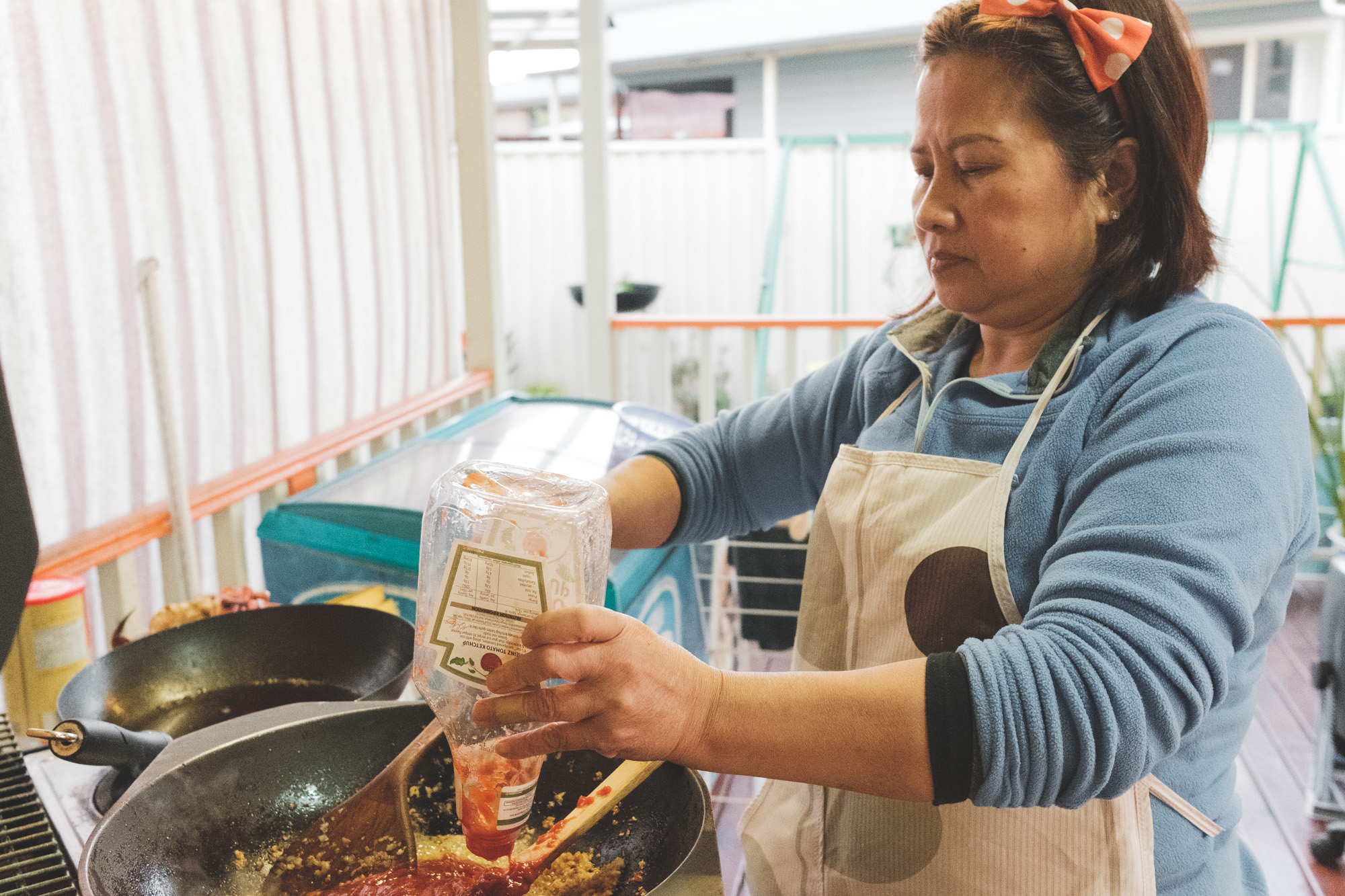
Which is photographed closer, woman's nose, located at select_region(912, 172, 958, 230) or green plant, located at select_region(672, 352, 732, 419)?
woman's nose, located at select_region(912, 172, 958, 230)

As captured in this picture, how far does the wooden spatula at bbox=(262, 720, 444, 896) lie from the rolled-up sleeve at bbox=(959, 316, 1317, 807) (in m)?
0.48

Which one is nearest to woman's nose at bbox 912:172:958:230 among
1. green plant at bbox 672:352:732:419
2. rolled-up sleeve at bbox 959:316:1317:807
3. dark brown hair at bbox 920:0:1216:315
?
dark brown hair at bbox 920:0:1216:315

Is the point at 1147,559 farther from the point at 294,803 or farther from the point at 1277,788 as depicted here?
the point at 1277,788

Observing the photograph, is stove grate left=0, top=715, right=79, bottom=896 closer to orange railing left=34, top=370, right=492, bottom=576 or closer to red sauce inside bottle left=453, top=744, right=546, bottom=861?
red sauce inside bottle left=453, top=744, right=546, bottom=861

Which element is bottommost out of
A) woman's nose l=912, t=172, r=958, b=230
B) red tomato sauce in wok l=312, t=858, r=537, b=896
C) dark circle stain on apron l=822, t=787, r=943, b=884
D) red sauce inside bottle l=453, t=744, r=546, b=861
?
dark circle stain on apron l=822, t=787, r=943, b=884

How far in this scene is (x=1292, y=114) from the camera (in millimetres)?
6980

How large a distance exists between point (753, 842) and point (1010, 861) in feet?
1.08

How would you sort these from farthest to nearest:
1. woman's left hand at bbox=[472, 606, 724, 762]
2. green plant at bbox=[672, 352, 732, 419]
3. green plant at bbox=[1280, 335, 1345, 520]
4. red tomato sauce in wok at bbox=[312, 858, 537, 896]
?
green plant at bbox=[672, 352, 732, 419]
green plant at bbox=[1280, 335, 1345, 520]
red tomato sauce in wok at bbox=[312, 858, 537, 896]
woman's left hand at bbox=[472, 606, 724, 762]

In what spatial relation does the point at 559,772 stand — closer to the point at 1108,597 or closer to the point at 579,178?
the point at 1108,597

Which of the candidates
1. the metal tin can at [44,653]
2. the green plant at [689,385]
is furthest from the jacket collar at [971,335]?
the green plant at [689,385]

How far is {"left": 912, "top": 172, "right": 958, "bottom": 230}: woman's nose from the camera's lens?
0.93 m

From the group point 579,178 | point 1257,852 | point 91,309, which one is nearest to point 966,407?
point 91,309

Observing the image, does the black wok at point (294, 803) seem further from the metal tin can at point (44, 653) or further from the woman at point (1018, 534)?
the metal tin can at point (44, 653)

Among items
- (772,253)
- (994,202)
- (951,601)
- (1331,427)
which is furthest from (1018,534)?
(772,253)
